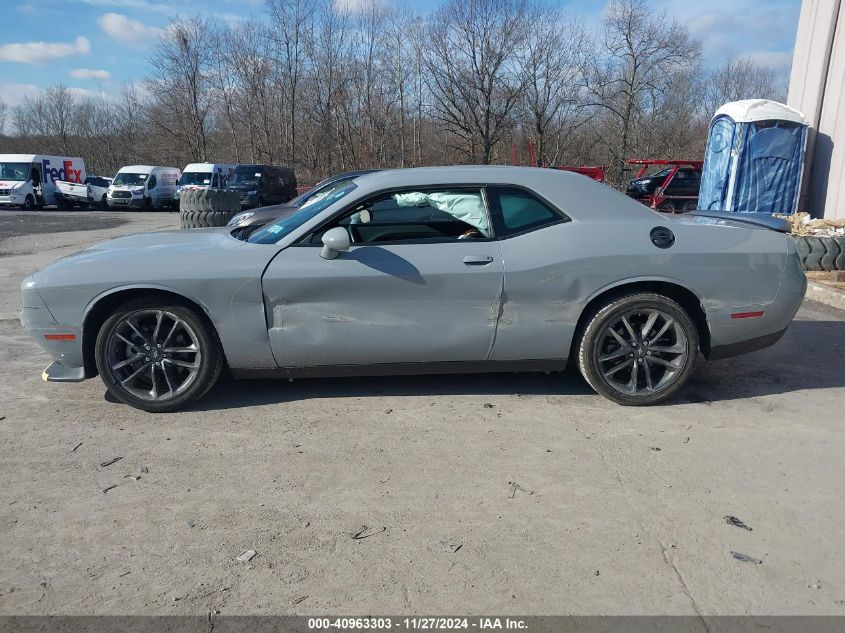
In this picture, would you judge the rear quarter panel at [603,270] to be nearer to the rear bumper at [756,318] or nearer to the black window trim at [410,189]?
the rear bumper at [756,318]

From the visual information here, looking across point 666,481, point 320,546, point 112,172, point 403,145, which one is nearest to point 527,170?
point 666,481

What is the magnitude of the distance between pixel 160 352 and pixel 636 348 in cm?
310

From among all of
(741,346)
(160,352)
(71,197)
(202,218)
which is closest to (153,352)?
(160,352)

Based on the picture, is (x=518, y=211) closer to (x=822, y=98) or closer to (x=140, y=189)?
(x=822, y=98)

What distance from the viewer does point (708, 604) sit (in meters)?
2.26

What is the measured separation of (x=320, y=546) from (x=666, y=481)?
176 cm

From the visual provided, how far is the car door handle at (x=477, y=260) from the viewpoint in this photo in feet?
12.7

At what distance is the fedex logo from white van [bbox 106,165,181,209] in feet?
9.51

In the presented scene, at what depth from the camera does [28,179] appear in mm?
28422

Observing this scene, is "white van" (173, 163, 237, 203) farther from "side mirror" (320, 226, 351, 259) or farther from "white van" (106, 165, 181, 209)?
"side mirror" (320, 226, 351, 259)

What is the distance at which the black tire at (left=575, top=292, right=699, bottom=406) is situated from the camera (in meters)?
3.99

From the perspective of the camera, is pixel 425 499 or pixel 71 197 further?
pixel 71 197

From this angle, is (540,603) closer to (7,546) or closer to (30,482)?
(7,546)

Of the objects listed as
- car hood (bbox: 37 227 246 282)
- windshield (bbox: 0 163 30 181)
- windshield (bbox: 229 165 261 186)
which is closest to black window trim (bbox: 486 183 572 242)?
car hood (bbox: 37 227 246 282)
